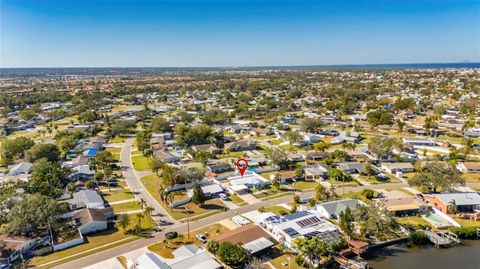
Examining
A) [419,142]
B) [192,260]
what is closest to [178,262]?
[192,260]

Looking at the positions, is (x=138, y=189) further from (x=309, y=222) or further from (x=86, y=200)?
(x=309, y=222)

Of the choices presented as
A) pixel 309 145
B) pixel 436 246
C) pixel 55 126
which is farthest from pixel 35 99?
pixel 436 246

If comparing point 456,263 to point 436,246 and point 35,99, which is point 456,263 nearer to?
point 436,246

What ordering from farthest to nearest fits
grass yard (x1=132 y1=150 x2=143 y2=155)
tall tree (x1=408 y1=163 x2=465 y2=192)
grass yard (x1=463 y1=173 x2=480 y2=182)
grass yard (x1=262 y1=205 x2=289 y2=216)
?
grass yard (x1=132 y1=150 x2=143 y2=155), grass yard (x1=463 y1=173 x2=480 y2=182), tall tree (x1=408 y1=163 x2=465 y2=192), grass yard (x1=262 y1=205 x2=289 y2=216)

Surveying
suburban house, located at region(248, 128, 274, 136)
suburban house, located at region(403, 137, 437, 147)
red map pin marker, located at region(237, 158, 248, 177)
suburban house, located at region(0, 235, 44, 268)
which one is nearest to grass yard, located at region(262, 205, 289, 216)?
red map pin marker, located at region(237, 158, 248, 177)

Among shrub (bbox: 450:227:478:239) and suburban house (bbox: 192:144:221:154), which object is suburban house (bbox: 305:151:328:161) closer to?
suburban house (bbox: 192:144:221:154)

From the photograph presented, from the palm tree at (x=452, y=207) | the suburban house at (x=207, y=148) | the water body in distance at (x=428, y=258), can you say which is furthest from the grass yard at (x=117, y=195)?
the palm tree at (x=452, y=207)

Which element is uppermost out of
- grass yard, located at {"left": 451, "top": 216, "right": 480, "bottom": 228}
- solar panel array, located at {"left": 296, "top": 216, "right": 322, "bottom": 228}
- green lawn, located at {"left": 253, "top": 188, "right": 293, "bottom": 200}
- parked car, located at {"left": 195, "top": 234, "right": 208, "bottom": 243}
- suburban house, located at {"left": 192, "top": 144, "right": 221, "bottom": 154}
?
suburban house, located at {"left": 192, "top": 144, "right": 221, "bottom": 154}
